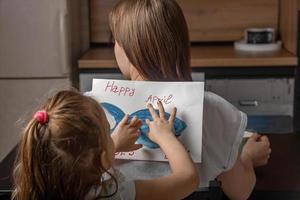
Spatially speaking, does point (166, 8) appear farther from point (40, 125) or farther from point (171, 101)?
point (40, 125)

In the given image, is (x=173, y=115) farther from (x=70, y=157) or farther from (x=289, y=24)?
(x=289, y=24)

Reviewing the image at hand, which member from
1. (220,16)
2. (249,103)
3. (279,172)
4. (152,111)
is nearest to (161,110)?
(152,111)

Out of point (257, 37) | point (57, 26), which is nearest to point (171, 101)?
point (57, 26)

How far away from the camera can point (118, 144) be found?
116 centimetres

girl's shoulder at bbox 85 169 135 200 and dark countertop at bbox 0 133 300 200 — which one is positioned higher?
girl's shoulder at bbox 85 169 135 200

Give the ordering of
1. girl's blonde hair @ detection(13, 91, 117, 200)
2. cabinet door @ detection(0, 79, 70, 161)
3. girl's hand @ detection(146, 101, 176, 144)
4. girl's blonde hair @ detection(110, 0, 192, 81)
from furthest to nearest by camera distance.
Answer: cabinet door @ detection(0, 79, 70, 161), girl's blonde hair @ detection(110, 0, 192, 81), girl's hand @ detection(146, 101, 176, 144), girl's blonde hair @ detection(13, 91, 117, 200)

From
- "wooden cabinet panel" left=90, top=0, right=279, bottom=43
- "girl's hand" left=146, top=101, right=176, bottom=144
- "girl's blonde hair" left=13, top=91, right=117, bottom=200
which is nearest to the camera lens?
"girl's blonde hair" left=13, top=91, right=117, bottom=200

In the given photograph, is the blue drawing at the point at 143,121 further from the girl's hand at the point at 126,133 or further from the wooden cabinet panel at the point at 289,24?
the wooden cabinet panel at the point at 289,24

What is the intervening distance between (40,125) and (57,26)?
194cm

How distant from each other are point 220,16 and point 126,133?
224 centimetres

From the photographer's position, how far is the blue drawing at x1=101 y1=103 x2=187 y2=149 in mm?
1172

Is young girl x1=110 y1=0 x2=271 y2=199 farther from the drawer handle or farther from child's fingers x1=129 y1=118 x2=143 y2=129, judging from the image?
the drawer handle

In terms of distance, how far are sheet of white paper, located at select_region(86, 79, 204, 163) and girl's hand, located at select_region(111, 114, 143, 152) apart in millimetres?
23

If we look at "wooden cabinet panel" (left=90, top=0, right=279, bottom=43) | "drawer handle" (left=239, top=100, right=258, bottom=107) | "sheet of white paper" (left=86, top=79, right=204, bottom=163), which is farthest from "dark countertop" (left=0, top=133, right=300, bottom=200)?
"wooden cabinet panel" (left=90, top=0, right=279, bottom=43)
